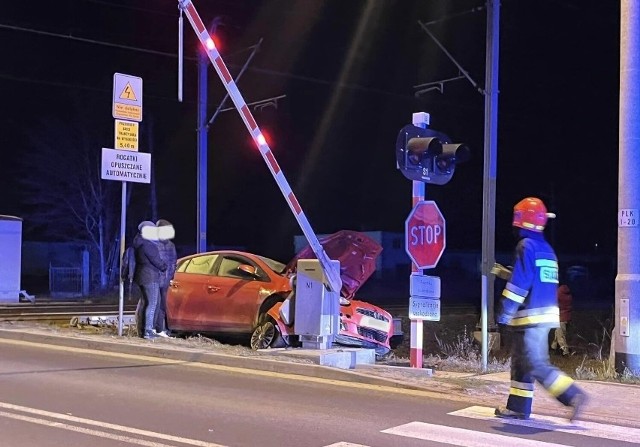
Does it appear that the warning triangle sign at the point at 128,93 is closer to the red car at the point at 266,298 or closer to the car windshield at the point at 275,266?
the red car at the point at 266,298

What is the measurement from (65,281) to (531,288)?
92.4ft

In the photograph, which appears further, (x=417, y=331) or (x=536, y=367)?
(x=417, y=331)

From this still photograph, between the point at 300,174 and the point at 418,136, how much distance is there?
4122 centimetres

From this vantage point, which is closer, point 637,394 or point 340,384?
point 637,394

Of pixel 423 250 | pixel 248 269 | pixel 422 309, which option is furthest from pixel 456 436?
pixel 248 269

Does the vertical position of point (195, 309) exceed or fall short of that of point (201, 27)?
it falls short

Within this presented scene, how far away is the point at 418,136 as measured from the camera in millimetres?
8891

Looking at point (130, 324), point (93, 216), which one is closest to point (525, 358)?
point (130, 324)

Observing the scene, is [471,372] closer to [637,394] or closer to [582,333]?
[637,394]

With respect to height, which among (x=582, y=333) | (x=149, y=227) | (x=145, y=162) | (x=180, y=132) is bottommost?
(x=582, y=333)

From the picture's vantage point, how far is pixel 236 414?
668 cm

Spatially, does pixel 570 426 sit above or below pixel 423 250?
below

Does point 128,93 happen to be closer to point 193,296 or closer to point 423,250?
point 193,296

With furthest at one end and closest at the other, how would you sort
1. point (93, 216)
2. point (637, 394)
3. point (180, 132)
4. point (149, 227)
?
point (180, 132) → point (93, 216) → point (149, 227) → point (637, 394)
